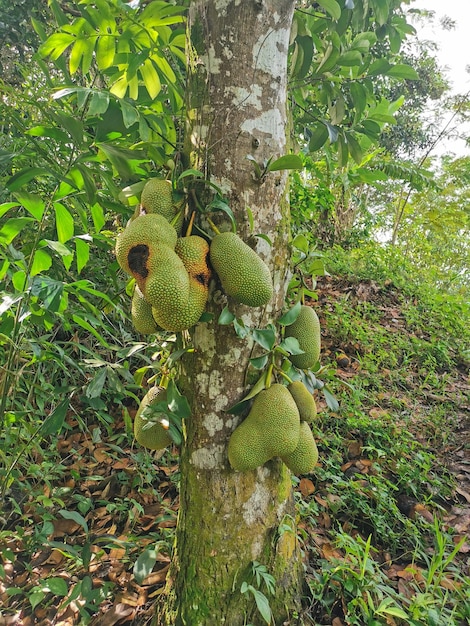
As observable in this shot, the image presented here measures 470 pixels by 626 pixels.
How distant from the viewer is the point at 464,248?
579 cm

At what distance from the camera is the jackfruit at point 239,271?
89cm

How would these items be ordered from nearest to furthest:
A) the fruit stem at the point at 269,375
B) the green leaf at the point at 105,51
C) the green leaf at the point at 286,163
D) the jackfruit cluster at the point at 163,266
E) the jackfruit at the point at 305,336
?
1. the jackfruit cluster at the point at 163,266
2. the green leaf at the point at 286,163
3. the fruit stem at the point at 269,375
4. the jackfruit at the point at 305,336
5. the green leaf at the point at 105,51

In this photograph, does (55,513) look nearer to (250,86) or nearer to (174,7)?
(250,86)

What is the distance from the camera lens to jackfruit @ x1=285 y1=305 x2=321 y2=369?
45.1 inches

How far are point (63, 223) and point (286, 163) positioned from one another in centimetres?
62

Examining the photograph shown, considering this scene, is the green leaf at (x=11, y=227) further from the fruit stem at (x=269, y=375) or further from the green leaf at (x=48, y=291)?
the fruit stem at (x=269, y=375)

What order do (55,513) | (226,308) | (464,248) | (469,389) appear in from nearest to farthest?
(226,308) → (55,513) → (469,389) → (464,248)

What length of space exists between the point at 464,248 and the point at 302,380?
5.53 m

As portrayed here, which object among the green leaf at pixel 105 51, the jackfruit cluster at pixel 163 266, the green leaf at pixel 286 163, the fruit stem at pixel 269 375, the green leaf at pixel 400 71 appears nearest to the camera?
the jackfruit cluster at pixel 163 266

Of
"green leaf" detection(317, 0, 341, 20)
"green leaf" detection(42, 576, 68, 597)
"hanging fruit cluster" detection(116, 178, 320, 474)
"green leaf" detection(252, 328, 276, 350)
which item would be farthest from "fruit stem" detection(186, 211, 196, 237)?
"green leaf" detection(42, 576, 68, 597)

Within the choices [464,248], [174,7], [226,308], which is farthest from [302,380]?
[464,248]

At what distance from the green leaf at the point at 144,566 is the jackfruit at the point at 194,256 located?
0.70 metres

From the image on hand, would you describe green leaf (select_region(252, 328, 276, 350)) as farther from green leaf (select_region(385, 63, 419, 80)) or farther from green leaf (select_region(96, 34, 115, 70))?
green leaf (select_region(385, 63, 419, 80))

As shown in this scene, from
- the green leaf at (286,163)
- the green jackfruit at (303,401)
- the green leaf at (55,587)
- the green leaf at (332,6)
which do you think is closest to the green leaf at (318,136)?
the green leaf at (332,6)
